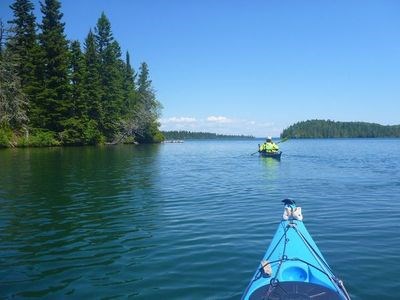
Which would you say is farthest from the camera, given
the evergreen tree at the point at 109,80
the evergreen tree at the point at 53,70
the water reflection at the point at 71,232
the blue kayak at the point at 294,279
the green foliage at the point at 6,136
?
the evergreen tree at the point at 109,80

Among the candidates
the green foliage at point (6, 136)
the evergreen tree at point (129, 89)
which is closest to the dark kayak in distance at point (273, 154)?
the green foliage at point (6, 136)

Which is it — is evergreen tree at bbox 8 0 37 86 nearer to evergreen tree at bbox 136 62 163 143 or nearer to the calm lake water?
evergreen tree at bbox 136 62 163 143

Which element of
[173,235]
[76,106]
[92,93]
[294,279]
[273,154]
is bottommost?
[173,235]

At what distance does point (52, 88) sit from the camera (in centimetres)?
6388

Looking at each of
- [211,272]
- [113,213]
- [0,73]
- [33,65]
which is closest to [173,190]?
[113,213]

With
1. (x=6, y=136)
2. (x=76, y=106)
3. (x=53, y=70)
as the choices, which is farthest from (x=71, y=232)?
(x=76, y=106)

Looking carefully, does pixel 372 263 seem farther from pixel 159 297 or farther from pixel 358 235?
pixel 159 297

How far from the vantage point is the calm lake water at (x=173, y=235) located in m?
8.10

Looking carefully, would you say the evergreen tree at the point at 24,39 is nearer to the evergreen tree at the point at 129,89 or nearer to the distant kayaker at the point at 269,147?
the evergreen tree at the point at 129,89

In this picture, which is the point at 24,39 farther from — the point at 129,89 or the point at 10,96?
the point at 129,89

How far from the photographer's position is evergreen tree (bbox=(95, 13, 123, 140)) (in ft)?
257

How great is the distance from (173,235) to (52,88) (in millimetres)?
58026

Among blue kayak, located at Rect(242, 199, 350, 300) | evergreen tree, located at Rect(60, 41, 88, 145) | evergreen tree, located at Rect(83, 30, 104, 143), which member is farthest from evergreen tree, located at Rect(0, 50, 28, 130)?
blue kayak, located at Rect(242, 199, 350, 300)

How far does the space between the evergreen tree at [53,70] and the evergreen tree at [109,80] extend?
40.0ft
